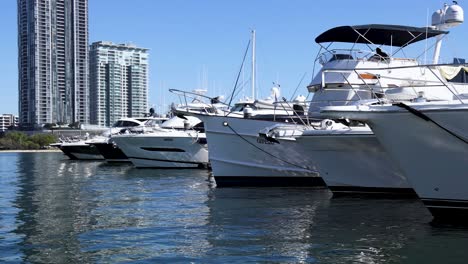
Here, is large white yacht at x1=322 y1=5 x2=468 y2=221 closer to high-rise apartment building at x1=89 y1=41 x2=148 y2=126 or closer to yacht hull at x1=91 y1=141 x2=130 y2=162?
yacht hull at x1=91 y1=141 x2=130 y2=162

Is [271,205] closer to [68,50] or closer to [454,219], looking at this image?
[454,219]

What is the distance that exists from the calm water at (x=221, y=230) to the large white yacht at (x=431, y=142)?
2.27 ft

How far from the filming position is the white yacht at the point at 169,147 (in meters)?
31.9

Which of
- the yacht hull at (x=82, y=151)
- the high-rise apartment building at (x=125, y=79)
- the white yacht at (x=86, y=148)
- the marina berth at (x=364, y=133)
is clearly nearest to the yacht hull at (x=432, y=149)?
the marina berth at (x=364, y=133)

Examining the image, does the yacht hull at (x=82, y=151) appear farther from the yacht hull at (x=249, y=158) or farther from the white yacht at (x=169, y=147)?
the yacht hull at (x=249, y=158)

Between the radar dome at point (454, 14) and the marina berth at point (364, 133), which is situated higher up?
the radar dome at point (454, 14)

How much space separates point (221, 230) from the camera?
12148 millimetres

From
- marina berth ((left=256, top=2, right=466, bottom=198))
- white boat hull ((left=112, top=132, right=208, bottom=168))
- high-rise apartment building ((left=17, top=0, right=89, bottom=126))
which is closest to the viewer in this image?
marina berth ((left=256, top=2, right=466, bottom=198))

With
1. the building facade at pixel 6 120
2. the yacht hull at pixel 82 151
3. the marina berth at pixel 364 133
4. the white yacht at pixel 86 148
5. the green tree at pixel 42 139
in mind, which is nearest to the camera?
the marina berth at pixel 364 133

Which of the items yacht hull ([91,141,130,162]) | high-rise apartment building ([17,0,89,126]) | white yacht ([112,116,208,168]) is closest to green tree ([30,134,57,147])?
high-rise apartment building ([17,0,89,126])

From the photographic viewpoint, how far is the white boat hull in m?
32.0

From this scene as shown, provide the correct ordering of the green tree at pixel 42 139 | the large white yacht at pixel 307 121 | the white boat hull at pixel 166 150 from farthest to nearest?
1. the green tree at pixel 42 139
2. the white boat hull at pixel 166 150
3. the large white yacht at pixel 307 121

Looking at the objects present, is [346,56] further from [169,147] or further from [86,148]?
[86,148]

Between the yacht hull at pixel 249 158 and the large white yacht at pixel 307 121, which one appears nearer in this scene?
the large white yacht at pixel 307 121
